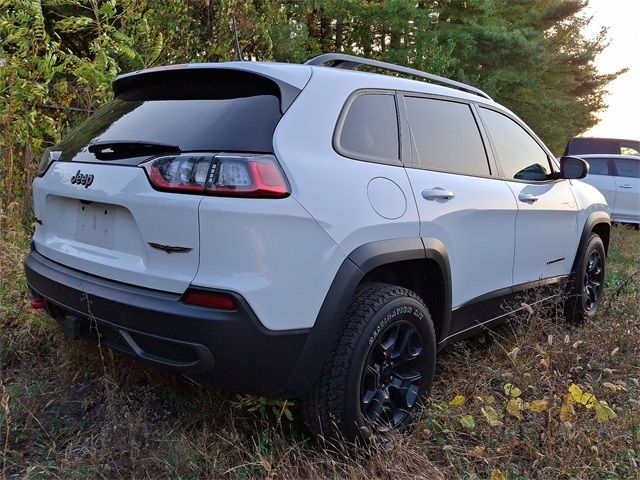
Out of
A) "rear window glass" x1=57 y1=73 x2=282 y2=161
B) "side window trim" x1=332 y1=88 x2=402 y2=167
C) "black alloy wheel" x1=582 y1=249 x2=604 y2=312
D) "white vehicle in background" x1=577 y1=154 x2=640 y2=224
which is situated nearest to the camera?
"rear window glass" x1=57 y1=73 x2=282 y2=161

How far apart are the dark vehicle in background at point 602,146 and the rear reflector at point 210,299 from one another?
14.0m

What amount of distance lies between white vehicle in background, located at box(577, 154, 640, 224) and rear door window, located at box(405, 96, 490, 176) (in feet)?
29.7

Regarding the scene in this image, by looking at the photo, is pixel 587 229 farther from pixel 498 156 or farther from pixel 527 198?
pixel 498 156

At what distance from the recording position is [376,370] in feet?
8.55

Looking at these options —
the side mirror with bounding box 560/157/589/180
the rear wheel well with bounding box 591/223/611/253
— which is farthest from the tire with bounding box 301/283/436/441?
the rear wheel well with bounding box 591/223/611/253

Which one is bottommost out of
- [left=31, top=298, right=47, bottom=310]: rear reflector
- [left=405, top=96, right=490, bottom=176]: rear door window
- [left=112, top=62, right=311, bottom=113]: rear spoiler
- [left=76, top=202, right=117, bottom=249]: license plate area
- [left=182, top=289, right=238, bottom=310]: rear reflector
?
[left=31, top=298, right=47, bottom=310]: rear reflector

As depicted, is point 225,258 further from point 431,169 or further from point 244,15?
point 244,15

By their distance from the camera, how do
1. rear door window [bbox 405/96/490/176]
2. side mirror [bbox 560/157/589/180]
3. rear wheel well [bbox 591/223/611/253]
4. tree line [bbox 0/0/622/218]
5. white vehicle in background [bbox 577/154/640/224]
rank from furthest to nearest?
white vehicle in background [bbox 577/154/640/224], tree line [bbox 0/0/622/218], rear wheel well [bbox 591/223/611/253], side mirror [bbox 560/157/589/180], rear door window [bbox 405/96/490/176]

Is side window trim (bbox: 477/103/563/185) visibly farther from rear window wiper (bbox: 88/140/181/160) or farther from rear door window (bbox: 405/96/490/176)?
rear window wiper (bbox: 88/140/181/160)

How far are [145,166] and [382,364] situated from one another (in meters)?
1.33

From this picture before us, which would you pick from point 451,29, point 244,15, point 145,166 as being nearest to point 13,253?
point 145,166

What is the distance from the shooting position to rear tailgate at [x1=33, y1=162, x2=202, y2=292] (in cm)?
214

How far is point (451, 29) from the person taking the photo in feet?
54.3

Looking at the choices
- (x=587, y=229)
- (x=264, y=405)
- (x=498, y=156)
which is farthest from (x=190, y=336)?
(x=587, y=229)
